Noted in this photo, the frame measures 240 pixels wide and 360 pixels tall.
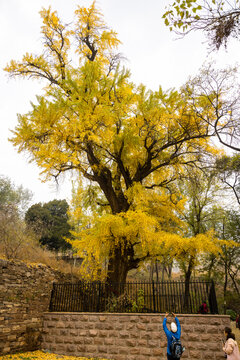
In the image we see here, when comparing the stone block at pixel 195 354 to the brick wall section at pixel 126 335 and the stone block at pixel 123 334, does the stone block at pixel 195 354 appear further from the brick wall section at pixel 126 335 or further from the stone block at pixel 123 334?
the stone block at pixel 123 334

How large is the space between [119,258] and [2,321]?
4861 mm

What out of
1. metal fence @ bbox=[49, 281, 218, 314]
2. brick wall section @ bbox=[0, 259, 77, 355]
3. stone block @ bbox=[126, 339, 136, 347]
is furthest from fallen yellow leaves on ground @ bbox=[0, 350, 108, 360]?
stone block @ bbox=[126, 339, 136, 347]

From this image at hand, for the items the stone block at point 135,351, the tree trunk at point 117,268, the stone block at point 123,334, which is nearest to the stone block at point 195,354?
the stone block at point 135,351

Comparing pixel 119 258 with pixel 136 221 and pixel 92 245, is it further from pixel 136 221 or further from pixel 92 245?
pixel 136 221

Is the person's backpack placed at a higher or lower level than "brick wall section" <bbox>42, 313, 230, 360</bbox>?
higher

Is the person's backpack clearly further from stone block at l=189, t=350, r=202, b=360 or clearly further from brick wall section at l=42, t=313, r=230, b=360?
stone block at l=189, t=350, r=202, b=360

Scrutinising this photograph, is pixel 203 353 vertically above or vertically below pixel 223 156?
below

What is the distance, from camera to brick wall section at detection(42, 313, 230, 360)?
741 cm

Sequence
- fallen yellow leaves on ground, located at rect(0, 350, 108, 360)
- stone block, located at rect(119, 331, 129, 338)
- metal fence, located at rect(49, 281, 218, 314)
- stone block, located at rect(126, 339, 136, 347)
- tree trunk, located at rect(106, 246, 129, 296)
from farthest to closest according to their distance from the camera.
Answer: tree trunk, located at rect(106, 246, 129, 296)
metal fence, located at rect(49, 281, 218, 314)
stone block, located at rect(119, 331, 129, 338)
stone block, located at rect(126, 339, 136, 347)
fallen yellow leaves on ground, located at rect(0, 350, 108, 360)

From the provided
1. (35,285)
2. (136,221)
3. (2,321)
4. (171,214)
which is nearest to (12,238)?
(35,285)

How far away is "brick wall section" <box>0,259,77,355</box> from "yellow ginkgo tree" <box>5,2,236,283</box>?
2.21 metres

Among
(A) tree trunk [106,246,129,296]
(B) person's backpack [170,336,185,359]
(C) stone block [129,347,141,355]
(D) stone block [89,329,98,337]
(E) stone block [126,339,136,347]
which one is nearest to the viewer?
(B) person's backpack [170,336,185,359]

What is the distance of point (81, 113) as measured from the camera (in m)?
8.88

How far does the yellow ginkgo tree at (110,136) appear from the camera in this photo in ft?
29.5
